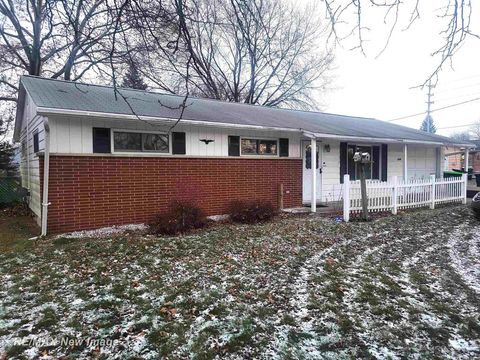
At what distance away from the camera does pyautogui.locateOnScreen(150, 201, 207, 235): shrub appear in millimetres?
6656

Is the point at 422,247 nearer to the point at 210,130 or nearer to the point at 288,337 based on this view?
the point at 288,337

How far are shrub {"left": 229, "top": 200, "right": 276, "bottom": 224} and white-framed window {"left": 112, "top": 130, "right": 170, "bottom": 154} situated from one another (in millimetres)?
2363

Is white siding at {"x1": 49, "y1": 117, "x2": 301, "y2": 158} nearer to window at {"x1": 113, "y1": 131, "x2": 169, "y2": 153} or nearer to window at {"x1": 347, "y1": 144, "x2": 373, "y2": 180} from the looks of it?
window at {"x1": 113, "y1": 131, "x2": 169, "y2": 153}

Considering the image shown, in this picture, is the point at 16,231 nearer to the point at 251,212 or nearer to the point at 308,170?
the point at 251,212

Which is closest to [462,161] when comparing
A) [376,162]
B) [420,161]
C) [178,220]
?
[420,161]

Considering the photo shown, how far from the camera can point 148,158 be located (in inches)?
298

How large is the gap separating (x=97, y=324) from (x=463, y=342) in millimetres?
3462

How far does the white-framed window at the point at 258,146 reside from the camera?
9.16m

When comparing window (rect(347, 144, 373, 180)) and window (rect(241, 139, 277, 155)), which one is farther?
window (rect(347, 144, 373, 180))

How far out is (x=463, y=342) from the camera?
9.34 ft

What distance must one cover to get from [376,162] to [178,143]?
8.38m

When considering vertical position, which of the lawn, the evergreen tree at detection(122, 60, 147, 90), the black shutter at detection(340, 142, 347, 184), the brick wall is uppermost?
the evergreen tree at detection(122, 60, 147, 90)

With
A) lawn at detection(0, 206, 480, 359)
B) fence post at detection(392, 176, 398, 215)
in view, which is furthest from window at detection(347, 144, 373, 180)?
lawn at detection(0, 206, 480, 359)

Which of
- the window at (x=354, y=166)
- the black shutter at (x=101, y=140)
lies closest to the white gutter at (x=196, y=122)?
the black shutter at (x=101, y=140)
